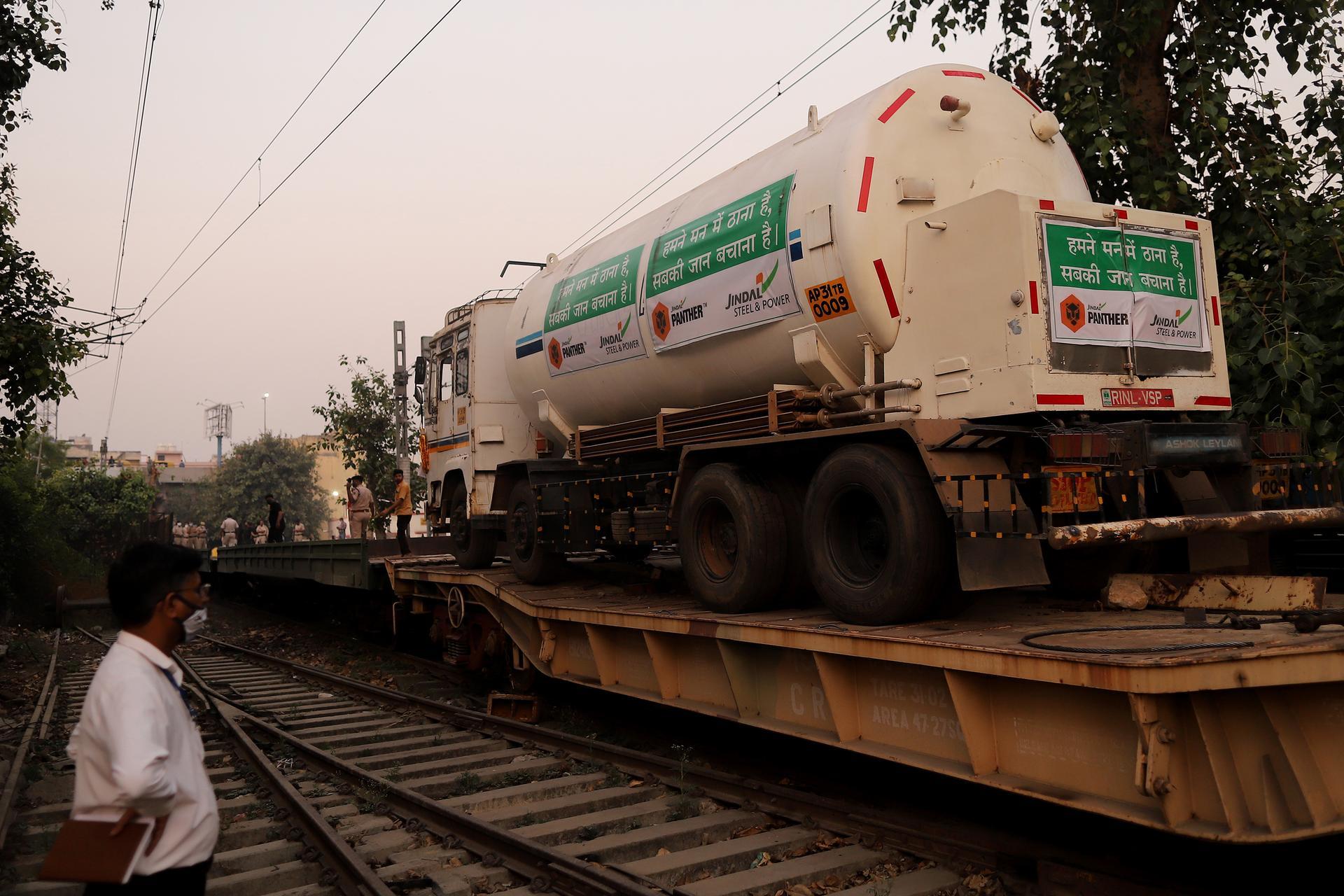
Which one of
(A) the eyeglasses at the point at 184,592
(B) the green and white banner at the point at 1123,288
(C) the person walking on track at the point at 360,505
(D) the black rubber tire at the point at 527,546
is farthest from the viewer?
(C) the person walking on track at the point at 360,505

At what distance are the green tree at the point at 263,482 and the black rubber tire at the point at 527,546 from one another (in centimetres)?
6059

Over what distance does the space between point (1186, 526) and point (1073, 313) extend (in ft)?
4.17

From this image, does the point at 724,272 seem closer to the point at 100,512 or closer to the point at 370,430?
the point at 370,430

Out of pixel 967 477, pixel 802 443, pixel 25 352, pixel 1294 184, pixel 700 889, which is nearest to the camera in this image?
pixel 700 889

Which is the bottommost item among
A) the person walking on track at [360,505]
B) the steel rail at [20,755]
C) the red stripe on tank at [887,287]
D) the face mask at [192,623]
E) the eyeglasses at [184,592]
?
the steel rail at [20,755]

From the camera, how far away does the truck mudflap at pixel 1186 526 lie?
505 cm

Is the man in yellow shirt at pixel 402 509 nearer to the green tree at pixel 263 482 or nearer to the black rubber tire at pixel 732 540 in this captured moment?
the black rubber tire at pixel 732 540

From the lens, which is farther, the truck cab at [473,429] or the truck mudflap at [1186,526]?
the truck cab at [473,429]

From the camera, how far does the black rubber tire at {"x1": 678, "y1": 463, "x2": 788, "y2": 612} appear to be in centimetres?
705

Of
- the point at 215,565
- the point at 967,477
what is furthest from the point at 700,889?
the point at 215,565

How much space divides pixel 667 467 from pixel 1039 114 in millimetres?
4059

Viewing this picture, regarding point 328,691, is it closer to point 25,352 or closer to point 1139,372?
point 25,352

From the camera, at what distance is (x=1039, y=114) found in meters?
7.07

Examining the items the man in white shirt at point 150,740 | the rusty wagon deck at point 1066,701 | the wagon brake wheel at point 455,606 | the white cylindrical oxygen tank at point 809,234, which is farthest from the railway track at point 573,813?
the white cylindrical oxygen tank at point 809,234
